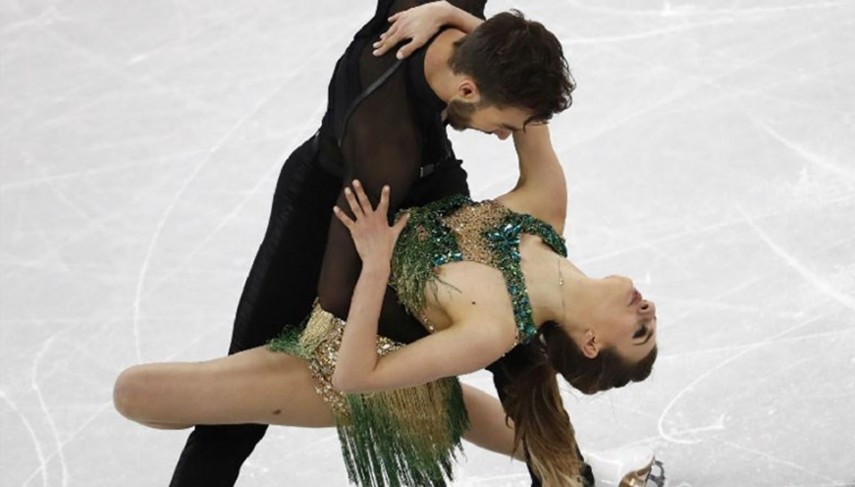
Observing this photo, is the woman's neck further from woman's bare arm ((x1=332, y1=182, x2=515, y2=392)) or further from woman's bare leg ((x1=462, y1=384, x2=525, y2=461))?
woman's bare leg ((x1=462, y1=384, x2=525, y2=461))

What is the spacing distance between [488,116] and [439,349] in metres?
0.45

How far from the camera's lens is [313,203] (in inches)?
129

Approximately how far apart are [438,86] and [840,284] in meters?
1.59

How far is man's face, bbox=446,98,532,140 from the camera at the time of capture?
2896 mm

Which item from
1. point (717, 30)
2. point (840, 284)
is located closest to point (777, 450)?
point (840, 284)

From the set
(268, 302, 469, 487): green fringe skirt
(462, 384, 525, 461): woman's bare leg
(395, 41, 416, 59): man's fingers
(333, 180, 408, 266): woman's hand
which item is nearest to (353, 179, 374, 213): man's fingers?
(333, 180, 408, 266): woman's hand

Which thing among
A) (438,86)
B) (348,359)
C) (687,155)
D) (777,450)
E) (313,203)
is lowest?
(777,450)

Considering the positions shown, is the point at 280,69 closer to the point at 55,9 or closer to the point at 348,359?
the point at 55,9

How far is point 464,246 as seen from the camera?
3072 mm

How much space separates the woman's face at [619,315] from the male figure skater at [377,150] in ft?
1.19

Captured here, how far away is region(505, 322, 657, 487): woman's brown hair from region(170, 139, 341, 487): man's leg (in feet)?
1.64

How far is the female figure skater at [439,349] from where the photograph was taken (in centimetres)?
297

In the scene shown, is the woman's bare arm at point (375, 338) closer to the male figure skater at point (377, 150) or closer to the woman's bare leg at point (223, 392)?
Answer: the male figure skater at point (377, 150)

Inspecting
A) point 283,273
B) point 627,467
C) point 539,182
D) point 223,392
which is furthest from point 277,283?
point 627,467
